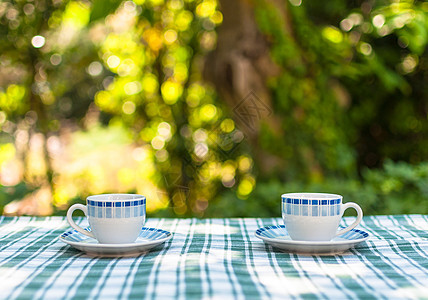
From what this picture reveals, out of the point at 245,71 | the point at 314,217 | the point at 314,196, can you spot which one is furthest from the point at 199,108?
the point at 314,217

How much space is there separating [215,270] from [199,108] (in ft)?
9.21

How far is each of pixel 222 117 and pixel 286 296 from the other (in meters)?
2.54

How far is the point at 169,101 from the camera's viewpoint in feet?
12.4

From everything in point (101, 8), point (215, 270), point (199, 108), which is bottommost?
point (215, 270)

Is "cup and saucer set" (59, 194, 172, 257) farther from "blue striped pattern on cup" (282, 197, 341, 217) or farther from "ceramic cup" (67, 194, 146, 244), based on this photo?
"blue striped pattern on cup" (282, 197, 341, 217)

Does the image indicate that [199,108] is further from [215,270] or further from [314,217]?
[215,270]

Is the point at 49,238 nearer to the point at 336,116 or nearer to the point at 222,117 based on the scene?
the point at 222,117

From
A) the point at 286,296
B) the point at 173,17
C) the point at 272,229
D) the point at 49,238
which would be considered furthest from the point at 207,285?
the point at 173,17

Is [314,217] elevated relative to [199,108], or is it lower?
lower

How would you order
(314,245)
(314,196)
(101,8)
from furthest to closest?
(101,8) → (314,196) → (314,245)

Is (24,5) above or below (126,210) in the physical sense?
above

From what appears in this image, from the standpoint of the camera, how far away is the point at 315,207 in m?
0.93

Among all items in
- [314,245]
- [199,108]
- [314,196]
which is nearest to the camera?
[314,245]

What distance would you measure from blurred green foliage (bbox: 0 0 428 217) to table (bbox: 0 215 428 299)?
1.69 m
